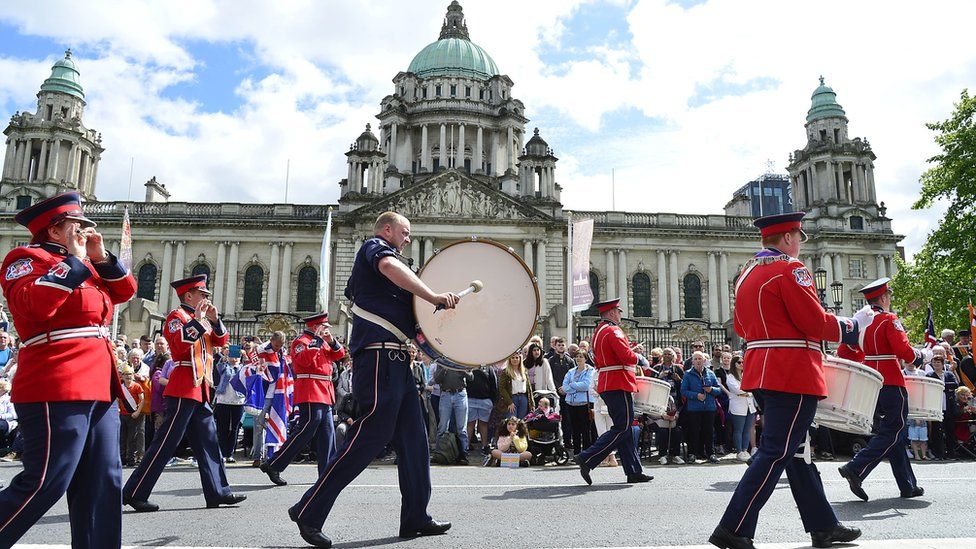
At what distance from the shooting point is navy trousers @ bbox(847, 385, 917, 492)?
723cm

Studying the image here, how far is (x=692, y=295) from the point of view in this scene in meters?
49.8

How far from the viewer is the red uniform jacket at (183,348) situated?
276 inches

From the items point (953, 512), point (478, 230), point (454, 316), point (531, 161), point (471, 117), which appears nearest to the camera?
point (454, 316)

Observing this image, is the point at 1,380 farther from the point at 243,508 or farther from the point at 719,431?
the point at 719,431

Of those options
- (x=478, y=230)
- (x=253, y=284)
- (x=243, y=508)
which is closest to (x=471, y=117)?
(x=478, y=230)

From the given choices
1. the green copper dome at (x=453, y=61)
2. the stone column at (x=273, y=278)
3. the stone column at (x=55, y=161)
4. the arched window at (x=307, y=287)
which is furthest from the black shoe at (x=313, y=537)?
the green copper dome at (x=453, y=61)

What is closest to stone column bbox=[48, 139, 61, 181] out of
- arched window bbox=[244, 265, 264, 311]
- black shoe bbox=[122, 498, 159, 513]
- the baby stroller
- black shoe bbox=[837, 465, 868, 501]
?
arched window bbox=[244, 265, 264, 311]

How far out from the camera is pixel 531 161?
167 feet

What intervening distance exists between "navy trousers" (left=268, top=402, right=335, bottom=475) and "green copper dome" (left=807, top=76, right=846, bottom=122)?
55708mm

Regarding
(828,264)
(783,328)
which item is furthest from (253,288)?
(783,328)

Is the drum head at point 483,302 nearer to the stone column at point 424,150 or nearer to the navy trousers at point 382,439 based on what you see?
the navy trousers at point 382,439

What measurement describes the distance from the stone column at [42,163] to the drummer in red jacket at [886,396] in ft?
186

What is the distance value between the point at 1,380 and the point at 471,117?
173 feet

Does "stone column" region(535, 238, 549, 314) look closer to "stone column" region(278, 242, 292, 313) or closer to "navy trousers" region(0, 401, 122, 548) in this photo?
"stone column" region(278, 242, 292, 313)
